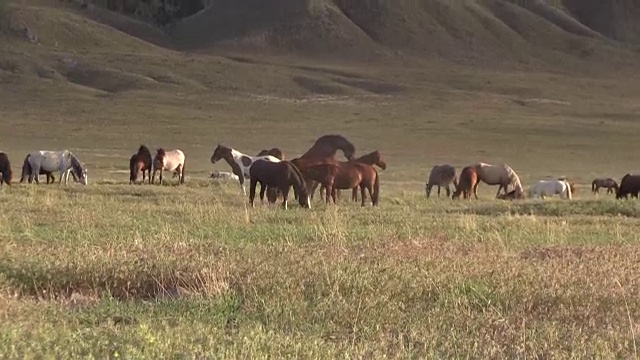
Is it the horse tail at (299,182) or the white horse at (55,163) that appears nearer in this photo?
the horse tail at (299,182)

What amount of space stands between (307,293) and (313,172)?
1211 cm

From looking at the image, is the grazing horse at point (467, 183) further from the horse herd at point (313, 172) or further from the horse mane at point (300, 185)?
the horse mane at point (300, 185)

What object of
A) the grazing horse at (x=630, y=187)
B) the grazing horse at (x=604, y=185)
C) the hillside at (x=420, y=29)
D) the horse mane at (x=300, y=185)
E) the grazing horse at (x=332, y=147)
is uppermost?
the hillside at (x=420, y=29)

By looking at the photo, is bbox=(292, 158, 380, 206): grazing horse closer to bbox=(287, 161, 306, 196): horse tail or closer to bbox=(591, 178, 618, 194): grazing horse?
bbox=(287, 161, 306, 196): horse tail

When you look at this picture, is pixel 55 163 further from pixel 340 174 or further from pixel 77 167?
pixel 340 174

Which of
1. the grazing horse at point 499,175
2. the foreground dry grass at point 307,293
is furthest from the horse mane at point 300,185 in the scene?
the grazing horse at point 499,175

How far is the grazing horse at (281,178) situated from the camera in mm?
18625

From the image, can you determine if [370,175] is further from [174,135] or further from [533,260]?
[174,135]

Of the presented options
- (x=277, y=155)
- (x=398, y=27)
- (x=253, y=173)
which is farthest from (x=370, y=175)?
(x=398, y=27)

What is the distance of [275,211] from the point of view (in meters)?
16.5

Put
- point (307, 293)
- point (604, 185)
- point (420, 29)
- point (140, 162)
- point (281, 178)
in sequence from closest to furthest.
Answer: point (307, 293) < point (281, 178) < point (140, 162) < point (604, 185) < point (420, 29)

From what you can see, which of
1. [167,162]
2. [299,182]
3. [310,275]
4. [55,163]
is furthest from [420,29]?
[310,275]

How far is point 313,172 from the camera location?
20.4m

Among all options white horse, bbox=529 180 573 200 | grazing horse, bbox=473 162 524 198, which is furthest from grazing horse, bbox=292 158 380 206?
white horse, bbox=529 180 573 200
